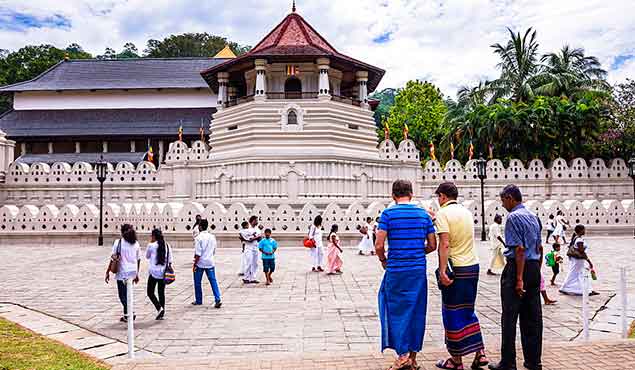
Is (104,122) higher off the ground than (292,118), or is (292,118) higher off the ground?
(104,122)

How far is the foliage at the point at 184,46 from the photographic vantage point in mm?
74312

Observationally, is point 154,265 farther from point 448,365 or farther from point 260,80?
point 260,80

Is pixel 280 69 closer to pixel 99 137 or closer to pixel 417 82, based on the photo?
pixel 99 137

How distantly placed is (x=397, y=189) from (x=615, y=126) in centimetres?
2953

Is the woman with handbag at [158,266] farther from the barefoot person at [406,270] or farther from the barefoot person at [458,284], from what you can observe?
the barefoot person at [458,284]

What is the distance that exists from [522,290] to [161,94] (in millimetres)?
42662

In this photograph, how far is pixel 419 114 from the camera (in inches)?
1778

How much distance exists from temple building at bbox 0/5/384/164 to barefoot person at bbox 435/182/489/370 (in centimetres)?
2342

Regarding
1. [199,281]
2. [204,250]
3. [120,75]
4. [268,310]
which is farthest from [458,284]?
[120,75]

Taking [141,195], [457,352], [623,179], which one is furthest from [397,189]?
[623,179]

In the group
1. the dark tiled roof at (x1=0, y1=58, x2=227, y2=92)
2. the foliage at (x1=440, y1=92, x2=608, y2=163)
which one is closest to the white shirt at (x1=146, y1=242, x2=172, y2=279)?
the foliage at (x1=440, y1=92, x2=608, y2=163)

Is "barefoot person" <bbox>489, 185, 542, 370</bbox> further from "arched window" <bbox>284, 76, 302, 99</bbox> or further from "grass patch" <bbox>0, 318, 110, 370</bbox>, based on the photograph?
"arched window" <bbox>284, 76, 302, 99</bbox>

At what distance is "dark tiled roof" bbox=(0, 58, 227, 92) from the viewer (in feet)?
141

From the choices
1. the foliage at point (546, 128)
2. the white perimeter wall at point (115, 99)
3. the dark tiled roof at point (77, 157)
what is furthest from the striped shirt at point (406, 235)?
the white perimeter wall at point (115, 99)
